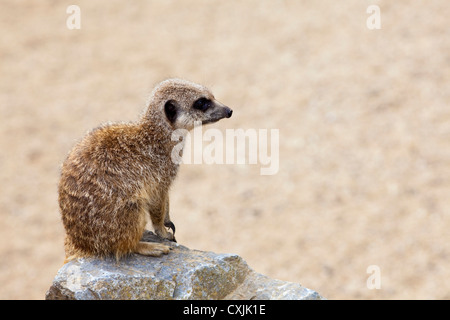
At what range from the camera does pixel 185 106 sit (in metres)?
4.11

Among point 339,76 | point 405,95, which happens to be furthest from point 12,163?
point 405,95

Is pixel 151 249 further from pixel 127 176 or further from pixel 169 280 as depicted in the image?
pixel 127 176

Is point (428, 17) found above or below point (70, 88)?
above

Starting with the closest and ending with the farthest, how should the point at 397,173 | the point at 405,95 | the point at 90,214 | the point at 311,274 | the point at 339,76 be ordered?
the point at 90,214, the point at 311,274, the point at 397,173, the point at 405,95, the point at 339,76

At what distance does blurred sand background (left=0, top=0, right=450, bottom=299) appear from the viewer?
844 centimetres

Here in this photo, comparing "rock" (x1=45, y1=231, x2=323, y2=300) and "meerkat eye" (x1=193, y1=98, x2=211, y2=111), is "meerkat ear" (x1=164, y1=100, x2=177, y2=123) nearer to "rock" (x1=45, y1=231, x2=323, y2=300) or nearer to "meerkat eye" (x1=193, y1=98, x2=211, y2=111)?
"meerkat eye" (x1=193, y1=98, x2=211, y2=111)

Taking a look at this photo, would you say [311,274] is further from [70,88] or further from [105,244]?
[70,88]

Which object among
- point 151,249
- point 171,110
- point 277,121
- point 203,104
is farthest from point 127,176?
point 277,121

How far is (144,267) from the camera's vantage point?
12.2ft

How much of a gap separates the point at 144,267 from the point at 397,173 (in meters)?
6.20

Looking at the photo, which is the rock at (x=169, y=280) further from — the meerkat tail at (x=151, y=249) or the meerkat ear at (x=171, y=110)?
the meerkat ear at (x=171, y=110)

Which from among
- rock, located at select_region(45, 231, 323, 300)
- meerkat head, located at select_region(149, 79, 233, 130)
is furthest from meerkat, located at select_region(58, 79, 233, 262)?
rock, located at select_region(45, 231, 323, 300)

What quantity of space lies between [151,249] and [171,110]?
918 mm

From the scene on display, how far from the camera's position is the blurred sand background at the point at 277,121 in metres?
8.44
